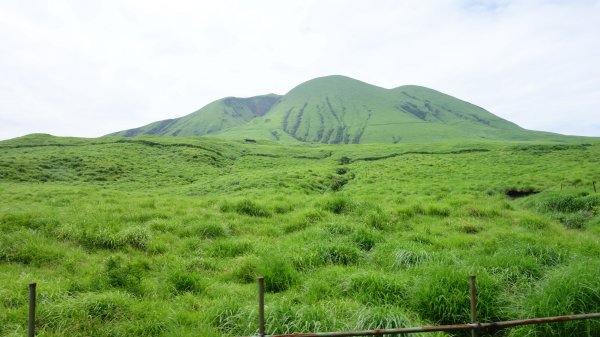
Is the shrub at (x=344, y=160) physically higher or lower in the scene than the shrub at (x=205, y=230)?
higher

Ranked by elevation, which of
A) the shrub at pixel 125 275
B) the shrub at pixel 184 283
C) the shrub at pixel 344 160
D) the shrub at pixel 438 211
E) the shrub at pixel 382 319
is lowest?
the shrub at pixel 184 283

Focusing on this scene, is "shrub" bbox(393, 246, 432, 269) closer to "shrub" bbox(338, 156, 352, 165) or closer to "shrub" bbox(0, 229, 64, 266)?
"shrub" bbox(0, 229, 64, 266)

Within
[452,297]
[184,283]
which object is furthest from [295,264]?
[452,297]

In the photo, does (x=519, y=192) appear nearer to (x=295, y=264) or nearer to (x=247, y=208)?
(x=247, y=208)

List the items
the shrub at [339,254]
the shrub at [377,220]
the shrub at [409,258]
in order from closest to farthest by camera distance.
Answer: the shrub at [409,258], the shrub at [339,254], the shrub at [377,220]

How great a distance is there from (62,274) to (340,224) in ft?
30.7

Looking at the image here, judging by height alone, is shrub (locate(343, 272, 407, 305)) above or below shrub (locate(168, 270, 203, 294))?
above

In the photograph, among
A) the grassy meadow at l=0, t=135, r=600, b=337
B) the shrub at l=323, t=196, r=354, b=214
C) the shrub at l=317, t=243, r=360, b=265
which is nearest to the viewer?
the grassy meadow at l=0, t=135, r=600, b=337

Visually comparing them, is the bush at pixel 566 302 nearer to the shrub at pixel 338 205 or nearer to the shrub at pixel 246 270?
the shrub at pixel 246 270

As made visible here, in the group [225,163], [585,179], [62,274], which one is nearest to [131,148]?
[225,163]

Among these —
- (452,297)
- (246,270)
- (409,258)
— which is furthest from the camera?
(409,258)

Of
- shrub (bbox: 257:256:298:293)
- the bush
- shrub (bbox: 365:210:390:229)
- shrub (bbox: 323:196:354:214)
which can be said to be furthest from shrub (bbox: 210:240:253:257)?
the bush

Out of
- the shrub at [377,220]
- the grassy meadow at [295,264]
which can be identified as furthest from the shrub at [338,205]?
the shrub at [377,220]

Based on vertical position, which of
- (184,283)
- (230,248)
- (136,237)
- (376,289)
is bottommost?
(184,283)
